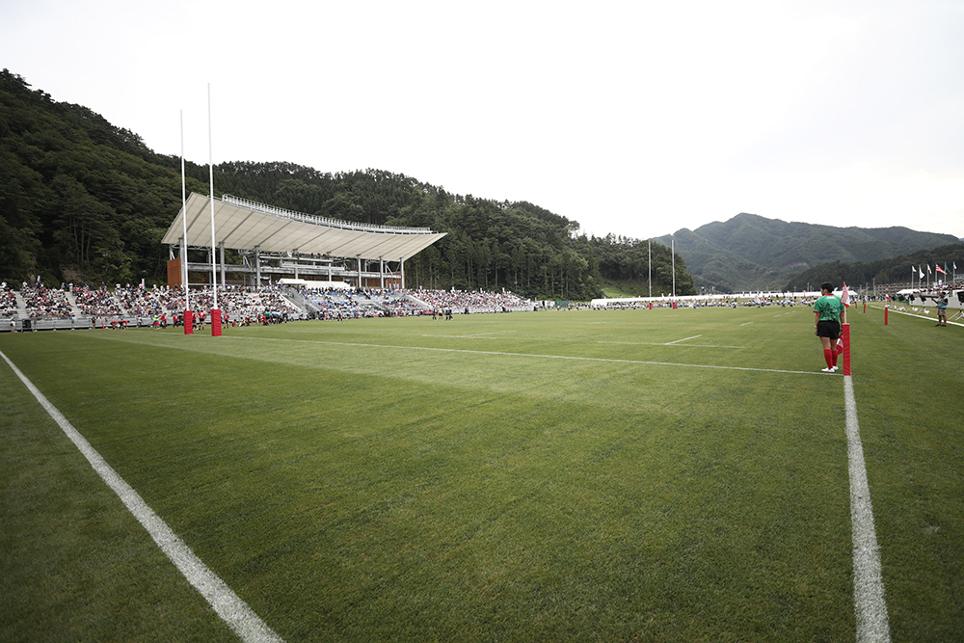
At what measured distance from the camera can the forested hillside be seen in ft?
194

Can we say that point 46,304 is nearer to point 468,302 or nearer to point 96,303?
point 96,303

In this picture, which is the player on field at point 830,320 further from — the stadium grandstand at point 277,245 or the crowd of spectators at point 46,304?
the crowd of spectators at point 46,304

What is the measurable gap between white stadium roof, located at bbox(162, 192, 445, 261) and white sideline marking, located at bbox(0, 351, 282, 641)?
153 ft

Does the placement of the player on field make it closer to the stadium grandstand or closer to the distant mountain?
the stadium grandstand

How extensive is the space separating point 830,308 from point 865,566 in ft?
25.4

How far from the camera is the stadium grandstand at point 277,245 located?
48.9m

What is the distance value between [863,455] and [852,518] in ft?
5.20

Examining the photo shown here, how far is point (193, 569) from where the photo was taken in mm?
2605

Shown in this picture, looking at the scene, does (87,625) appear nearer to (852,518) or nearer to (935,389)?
(852,518)

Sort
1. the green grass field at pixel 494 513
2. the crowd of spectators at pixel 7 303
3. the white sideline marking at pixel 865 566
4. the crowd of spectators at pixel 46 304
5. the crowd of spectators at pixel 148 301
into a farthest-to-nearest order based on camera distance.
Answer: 1. the crowd of spectators at pixel 148 301
2. the crowd of spectators at pixel 46 304
3. the crowd of spectators at pixel 7 303
4. the green grass field at pixel 494 513
5. the white sideline marking at pixel 865 566

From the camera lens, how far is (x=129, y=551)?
9.24 ft

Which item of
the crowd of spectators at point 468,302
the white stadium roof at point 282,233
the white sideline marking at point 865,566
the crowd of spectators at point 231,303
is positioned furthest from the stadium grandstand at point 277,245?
the white sideline marking at point 865,566

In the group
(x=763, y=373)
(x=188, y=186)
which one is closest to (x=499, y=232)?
(x=188, y=186)

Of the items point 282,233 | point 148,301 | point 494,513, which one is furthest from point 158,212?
point 494,513
